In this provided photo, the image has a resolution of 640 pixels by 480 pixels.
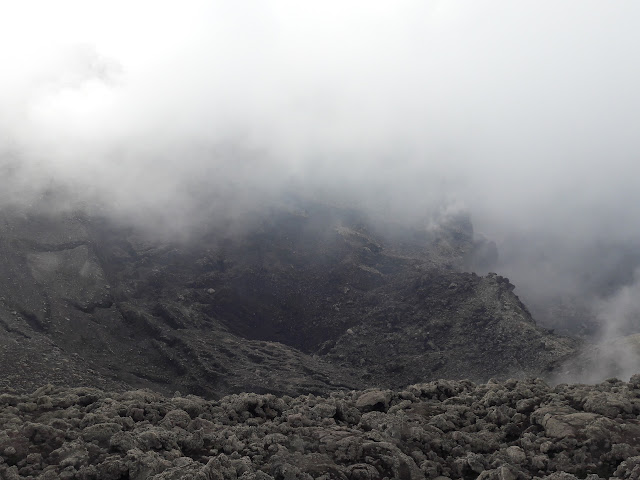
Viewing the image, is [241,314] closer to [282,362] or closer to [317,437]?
[282,362]

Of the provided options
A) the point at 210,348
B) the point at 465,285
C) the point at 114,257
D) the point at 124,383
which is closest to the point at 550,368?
the point at 465,285

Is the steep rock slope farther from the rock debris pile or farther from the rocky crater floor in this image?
the rock debris pile

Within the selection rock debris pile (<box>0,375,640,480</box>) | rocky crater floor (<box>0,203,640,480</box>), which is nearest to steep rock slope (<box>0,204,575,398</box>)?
rocky crater floor (<box>0,203,640,480</box>)

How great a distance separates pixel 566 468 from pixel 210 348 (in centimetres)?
8075

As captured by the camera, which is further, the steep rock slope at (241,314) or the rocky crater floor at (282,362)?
the steep rock slope at (241,314)

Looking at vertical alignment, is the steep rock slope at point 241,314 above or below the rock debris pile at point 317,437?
above

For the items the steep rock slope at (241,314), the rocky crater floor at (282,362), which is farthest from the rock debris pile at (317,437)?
the steep rock slope at (241,314)

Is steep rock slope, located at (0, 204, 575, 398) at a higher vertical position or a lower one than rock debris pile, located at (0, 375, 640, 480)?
higher

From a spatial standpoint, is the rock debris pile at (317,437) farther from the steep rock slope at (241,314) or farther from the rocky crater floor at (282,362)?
the steep rock slope at (241,314)

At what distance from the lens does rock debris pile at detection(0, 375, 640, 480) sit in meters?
20.1

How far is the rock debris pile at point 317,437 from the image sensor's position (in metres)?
20.1

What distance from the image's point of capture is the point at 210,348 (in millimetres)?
96000

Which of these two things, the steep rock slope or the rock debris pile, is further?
the steep rock slope

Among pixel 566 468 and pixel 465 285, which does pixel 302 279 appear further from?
pixel 566 468
